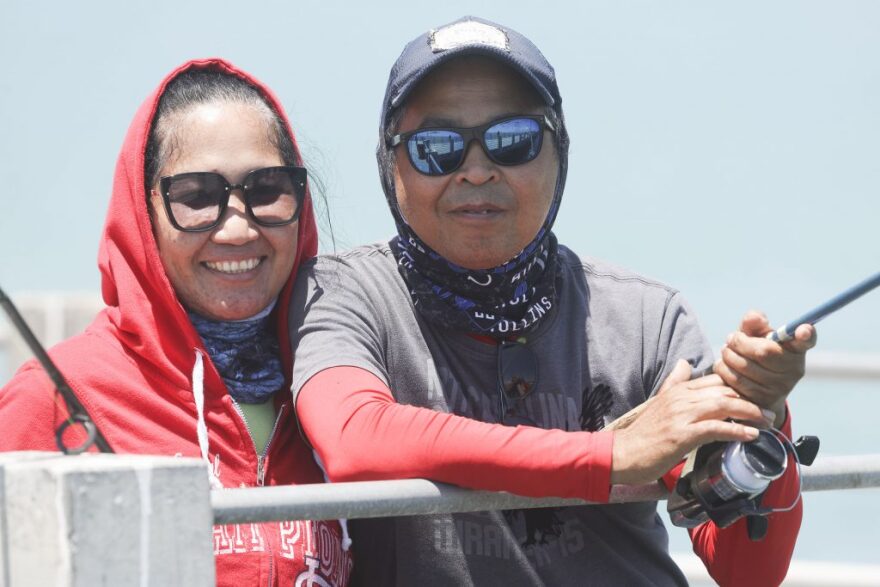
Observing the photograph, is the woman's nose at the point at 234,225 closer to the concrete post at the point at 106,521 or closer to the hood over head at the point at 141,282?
the hood over head at the point at 141,282

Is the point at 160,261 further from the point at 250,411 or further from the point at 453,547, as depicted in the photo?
the point at 453,547

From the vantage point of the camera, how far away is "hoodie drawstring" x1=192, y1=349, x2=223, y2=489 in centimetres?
266

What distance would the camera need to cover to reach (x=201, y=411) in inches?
107

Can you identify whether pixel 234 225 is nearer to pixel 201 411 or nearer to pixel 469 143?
pixel 201 411

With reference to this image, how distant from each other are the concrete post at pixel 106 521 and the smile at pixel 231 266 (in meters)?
1.08

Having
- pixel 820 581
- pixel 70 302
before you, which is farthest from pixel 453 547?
pixel 70 302

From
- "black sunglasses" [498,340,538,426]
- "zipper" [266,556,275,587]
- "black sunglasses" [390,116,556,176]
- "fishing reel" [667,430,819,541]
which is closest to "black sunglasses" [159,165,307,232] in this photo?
"black sunglasses" [390,116,556,176]

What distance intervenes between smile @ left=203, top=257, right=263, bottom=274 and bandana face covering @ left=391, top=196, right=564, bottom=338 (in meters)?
0.34

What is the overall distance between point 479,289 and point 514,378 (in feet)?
0.68

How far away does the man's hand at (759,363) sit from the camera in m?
2.31

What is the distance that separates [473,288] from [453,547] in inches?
21.4

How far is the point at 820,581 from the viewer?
15.3ft

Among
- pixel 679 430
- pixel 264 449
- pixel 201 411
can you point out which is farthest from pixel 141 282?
pixel 679 430

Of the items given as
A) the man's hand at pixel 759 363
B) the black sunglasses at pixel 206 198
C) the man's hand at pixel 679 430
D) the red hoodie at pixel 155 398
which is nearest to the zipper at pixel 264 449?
the red hoodie at pixel 155 398
